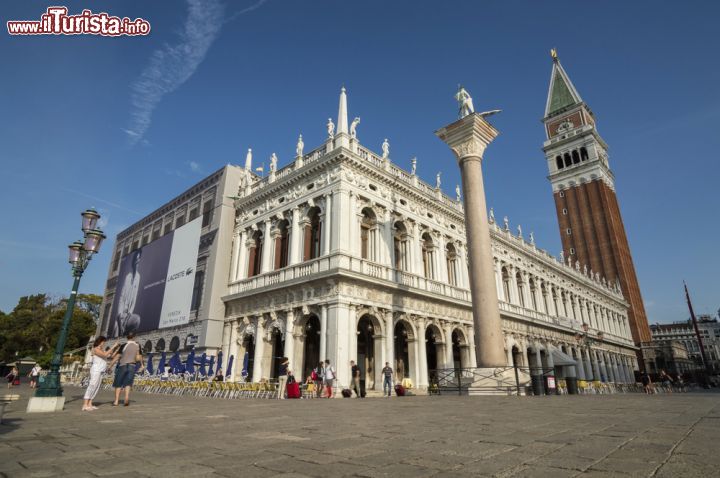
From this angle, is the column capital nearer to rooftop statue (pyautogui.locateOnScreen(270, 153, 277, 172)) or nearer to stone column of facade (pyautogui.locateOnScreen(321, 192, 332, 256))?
stone column of facade (pyautogui.locateOnScreen(321, 192, 332, 256))

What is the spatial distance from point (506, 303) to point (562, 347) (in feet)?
40.6

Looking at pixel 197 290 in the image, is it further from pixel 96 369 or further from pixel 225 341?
pixel 96 369

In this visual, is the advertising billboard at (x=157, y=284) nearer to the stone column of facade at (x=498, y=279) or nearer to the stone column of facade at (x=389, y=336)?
the stone column of facade at (x=389, y=336)

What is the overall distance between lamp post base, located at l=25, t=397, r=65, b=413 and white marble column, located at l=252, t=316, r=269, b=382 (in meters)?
13.2

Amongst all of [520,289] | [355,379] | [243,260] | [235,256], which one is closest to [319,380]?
[355,379]

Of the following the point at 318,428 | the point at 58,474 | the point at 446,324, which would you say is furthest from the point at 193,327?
the point at 58,474

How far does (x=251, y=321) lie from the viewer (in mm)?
23609

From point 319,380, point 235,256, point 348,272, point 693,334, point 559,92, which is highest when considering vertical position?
point 559,92

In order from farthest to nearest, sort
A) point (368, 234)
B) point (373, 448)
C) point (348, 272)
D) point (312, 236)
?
1. point (312, 236)
2. point (368, 234)
3. point (348, 272)
4. point (373, 448)

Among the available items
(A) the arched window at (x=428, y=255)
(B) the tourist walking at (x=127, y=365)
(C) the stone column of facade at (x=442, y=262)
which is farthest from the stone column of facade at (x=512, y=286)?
(B) the tourist walking at (x=127, y=365)

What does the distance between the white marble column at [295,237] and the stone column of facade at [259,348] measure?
3.88m

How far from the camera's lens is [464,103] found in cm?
1989

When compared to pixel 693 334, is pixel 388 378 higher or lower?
lower

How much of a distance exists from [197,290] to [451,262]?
17.3m
